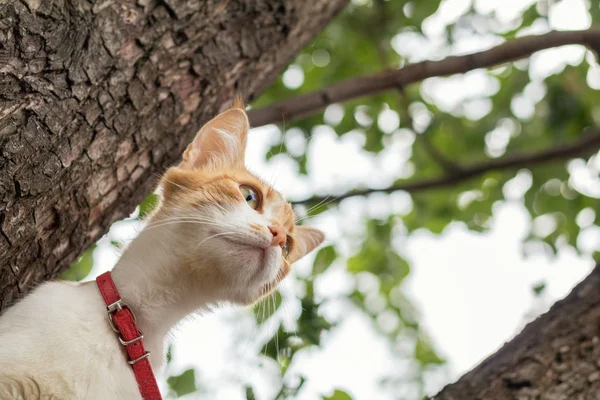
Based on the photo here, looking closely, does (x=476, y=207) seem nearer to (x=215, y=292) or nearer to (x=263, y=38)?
(x=263, y=38)

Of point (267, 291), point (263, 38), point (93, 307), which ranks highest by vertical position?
point (263, 38)

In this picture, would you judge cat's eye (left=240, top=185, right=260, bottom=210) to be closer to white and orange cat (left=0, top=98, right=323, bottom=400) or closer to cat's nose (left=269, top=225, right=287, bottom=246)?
white and orange cat (left=0, top=98, right=323, bottom=400)

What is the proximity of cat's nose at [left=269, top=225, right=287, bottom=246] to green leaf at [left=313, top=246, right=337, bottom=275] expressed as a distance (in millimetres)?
1129

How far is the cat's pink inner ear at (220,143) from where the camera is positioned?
192cm

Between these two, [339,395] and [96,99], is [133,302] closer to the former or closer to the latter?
[96,99]

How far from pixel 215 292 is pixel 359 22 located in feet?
6.55

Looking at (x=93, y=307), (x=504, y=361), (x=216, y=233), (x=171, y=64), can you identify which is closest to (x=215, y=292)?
(x=216, y=233)

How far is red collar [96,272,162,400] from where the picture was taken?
157cm

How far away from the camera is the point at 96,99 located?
169cm

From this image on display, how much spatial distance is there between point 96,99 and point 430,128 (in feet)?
7.08

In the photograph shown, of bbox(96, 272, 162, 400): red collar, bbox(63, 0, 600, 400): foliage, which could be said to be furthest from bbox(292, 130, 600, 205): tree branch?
bbox(96, 272, 162, 400): red collar

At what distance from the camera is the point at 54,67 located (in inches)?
60.7

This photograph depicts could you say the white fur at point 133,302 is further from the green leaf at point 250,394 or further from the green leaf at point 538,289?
the green leaf at point 538,289

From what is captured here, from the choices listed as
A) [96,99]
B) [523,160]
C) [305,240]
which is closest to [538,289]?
[523,160]
